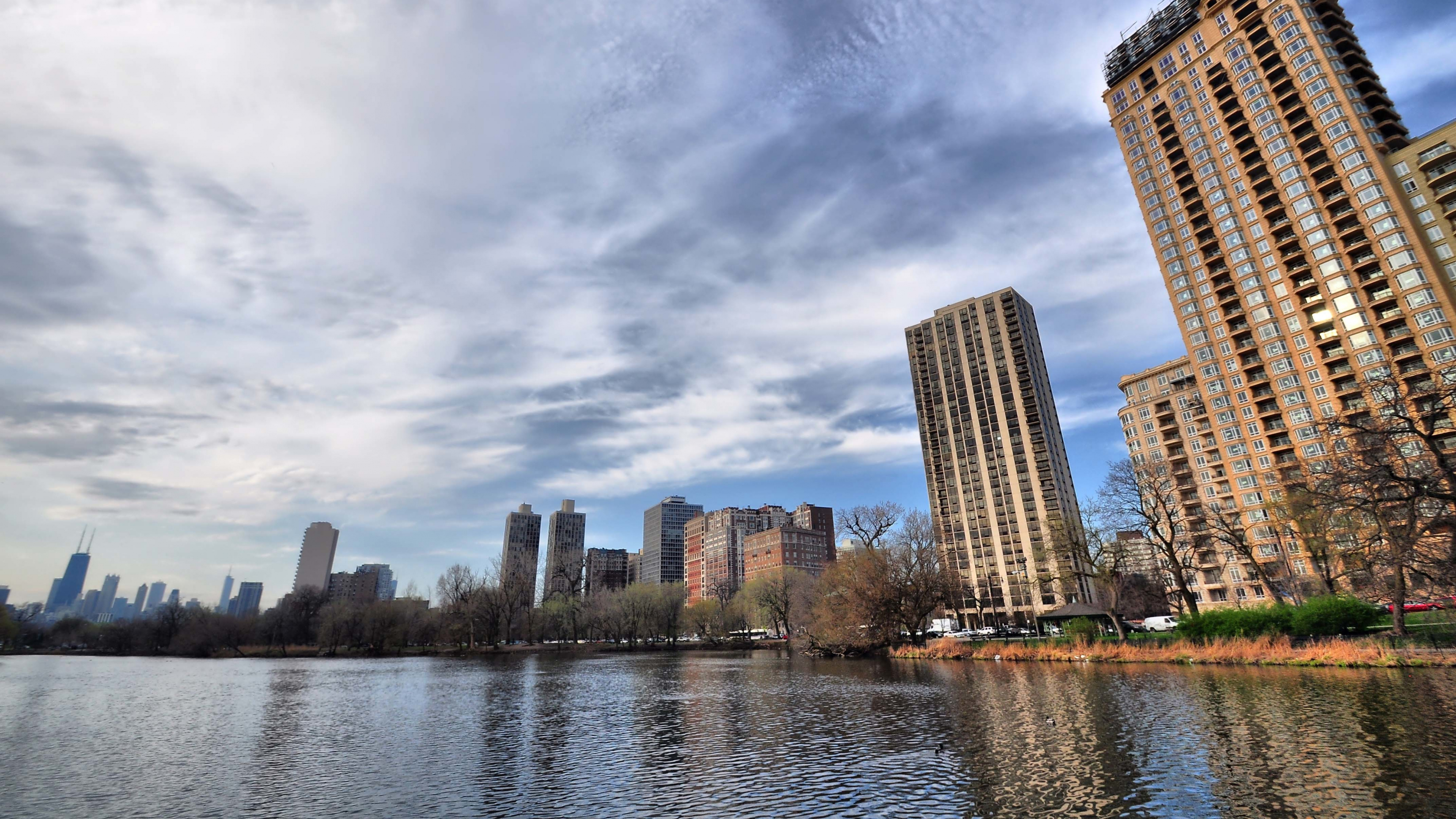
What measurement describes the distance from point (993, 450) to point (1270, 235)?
7104cm

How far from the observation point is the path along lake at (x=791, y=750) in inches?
575

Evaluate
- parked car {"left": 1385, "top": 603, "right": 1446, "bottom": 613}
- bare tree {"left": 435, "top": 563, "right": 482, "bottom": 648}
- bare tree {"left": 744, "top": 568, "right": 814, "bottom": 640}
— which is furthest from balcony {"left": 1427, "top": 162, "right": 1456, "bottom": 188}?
bare tree {"left": 435, "top": 563, "right": 482, "bottom": 648}

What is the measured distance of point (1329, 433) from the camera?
111 ft

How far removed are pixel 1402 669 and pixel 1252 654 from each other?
25.9ft

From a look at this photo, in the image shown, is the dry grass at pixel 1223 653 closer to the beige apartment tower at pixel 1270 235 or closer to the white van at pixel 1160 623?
the white van at pixel 1160 623

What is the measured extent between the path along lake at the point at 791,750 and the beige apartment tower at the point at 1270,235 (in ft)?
208

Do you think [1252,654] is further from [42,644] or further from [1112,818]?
[42,644]

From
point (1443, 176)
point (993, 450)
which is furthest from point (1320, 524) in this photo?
point (993, 450)

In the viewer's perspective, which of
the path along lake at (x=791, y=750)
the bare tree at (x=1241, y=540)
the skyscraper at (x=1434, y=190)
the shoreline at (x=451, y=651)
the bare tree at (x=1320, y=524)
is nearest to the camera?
the path along lake at (x=791, y=750)

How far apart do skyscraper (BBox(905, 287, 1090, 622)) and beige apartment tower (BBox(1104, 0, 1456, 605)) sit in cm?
3125

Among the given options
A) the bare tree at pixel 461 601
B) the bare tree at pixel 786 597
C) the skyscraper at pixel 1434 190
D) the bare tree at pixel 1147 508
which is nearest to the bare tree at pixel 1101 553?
the bare tree at pixel 1147 508

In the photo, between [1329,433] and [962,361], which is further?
[962,361]

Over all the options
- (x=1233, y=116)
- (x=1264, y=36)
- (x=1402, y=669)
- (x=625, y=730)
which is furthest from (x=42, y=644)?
(x=1264, y=36)

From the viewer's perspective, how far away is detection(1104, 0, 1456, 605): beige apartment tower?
275 feet
